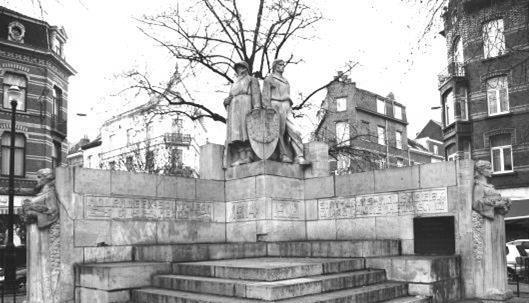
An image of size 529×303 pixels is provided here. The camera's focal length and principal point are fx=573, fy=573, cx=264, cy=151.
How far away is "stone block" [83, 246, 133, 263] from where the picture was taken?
10023mm

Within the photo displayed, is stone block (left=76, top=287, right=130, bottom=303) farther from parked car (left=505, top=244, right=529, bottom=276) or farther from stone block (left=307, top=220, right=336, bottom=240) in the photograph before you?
parked car (left=505, top=244, right=529, bottom=276)

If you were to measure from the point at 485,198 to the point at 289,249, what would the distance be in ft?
12.4

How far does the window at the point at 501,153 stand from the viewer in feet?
98.5

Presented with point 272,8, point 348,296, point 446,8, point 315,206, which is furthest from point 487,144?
point 348,296

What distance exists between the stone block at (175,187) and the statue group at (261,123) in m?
1.28

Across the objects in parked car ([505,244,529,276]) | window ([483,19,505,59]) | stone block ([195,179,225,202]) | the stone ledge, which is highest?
window ([483,19,505,59])

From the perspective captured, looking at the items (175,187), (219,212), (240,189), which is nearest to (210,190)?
(219,212)

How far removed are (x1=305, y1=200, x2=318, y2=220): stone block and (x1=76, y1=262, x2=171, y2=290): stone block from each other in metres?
4.13

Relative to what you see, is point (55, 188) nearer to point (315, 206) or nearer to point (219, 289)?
point (219, 289)

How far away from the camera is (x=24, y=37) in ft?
115

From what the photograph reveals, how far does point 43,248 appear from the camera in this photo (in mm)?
Result: 9453

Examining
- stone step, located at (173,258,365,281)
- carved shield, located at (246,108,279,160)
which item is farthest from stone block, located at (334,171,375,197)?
stone step, located at (173,258,365,281)

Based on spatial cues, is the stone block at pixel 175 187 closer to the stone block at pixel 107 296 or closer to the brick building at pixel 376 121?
the stone block at pixel 107 296

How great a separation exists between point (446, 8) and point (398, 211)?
3989 millimetres
